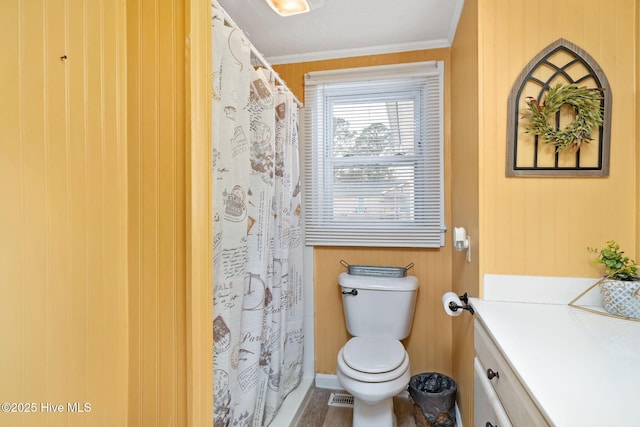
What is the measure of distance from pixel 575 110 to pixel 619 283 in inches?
25.2

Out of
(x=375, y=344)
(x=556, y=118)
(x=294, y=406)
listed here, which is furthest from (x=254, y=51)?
(x=294, y=406)

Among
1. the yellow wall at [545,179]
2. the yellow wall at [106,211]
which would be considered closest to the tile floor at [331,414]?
the yellow wall at [545,179]

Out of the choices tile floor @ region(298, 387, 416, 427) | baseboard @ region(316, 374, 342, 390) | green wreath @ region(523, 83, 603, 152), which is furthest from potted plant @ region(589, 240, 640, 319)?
baseboard @ region(316, 374, 342, 390)

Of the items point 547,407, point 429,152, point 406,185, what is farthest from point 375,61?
point 547,407

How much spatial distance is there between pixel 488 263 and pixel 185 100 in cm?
121

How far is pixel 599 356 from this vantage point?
747 millimetres

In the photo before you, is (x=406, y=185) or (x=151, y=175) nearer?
(x=151, y=175)

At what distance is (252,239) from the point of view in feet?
4.52

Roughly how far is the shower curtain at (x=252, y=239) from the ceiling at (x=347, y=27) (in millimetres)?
402

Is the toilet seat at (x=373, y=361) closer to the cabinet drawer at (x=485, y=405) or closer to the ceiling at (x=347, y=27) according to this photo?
the cabinet drawer at (x=485, y=405)

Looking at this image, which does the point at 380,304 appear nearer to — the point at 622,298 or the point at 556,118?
the point at 622,298

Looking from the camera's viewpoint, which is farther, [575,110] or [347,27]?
[347,27]

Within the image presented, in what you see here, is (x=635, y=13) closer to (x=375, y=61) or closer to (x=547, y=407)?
(x=375, y=61)

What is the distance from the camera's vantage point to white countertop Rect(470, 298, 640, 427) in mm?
560
